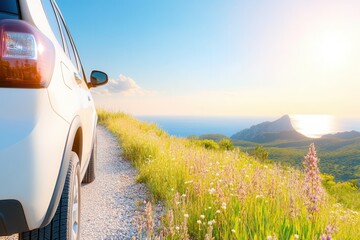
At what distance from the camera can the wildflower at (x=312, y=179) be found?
2.31 meters

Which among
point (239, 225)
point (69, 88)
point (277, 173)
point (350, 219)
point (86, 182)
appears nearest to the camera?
point (69, 88)

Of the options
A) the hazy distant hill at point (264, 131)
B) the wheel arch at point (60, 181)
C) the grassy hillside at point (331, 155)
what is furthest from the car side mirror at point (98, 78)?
the hazy distant hill at point (264, 131)

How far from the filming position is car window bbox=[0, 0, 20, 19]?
4.97ft

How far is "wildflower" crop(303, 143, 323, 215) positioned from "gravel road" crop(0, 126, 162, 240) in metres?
1.41

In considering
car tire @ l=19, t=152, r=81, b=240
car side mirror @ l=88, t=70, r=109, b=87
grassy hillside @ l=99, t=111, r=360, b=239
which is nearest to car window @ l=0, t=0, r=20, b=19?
car tire @ l=19, t=152, r=81, b=240

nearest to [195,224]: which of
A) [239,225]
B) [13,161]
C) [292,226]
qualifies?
[239,225]

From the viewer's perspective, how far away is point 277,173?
153 inches

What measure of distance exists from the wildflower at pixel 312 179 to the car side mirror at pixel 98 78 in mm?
3058

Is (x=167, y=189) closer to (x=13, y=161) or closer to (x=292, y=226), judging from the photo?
(x=292, y=226)

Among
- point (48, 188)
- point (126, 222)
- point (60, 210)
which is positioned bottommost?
point (126, 222)

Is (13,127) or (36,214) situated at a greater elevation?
(13,127)

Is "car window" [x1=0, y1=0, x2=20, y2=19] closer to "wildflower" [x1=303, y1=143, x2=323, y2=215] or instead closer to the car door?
the car door

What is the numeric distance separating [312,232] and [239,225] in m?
0.58

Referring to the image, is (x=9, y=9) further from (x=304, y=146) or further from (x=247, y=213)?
(x=304, y=146)
